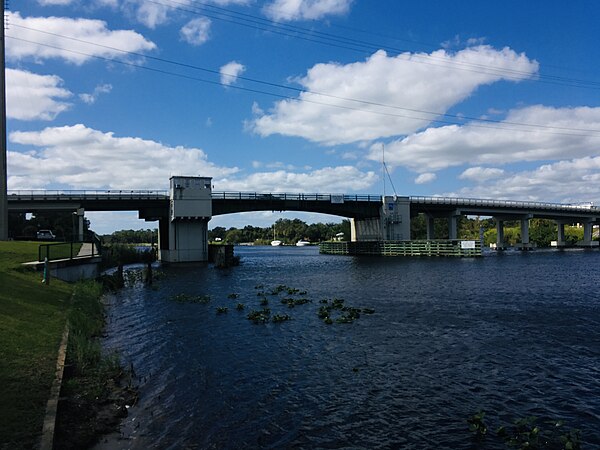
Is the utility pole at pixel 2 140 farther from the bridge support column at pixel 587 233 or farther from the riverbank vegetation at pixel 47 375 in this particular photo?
the bridge support column at pixel 587 233

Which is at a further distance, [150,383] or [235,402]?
[150,383]

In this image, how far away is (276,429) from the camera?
11.3 meters

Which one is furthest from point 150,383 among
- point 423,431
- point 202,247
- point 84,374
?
point 202,247

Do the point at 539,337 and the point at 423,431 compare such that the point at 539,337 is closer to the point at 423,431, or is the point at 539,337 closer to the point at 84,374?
the point at 423,431

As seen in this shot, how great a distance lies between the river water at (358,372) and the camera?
11.2 metres

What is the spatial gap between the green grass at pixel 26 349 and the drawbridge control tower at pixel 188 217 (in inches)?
2015

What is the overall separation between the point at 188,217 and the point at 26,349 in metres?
65.2

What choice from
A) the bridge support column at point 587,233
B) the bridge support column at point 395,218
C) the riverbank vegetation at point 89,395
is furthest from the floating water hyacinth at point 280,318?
the bridge support column at point 587,233

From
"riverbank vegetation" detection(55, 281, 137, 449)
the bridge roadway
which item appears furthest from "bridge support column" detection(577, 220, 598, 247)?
"riverbank vegetation" detection(55, 281, 137, 449)

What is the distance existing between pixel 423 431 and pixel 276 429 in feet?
11.8

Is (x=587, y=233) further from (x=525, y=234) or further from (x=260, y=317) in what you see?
(x=260, y=317)

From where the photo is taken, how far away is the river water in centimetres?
1116

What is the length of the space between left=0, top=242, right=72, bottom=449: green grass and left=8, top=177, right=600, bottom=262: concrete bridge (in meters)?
52.4

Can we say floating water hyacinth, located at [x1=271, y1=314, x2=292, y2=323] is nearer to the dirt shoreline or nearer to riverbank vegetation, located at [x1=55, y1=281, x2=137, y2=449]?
riverbank vegetation, located at [x1=55, y1=281, x2=137, y2=449]
